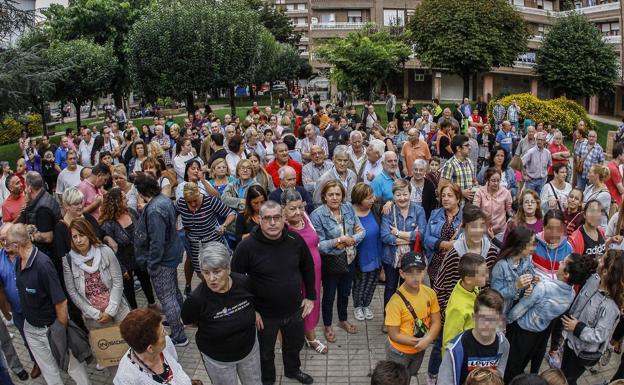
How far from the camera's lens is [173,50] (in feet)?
72.7

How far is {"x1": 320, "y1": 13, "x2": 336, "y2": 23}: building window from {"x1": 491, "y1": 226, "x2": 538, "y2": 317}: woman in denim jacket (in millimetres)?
43929

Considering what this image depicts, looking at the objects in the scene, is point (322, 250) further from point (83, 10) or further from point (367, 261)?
point (83, 10)

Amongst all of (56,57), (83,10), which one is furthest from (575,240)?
(83,10)

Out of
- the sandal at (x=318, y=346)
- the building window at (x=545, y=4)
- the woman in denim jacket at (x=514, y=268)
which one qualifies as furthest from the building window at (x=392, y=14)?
the woman in denim jacket at (x=514, y=268)

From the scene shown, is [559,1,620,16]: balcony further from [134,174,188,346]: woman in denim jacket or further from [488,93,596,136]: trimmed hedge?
[134,174,188,346]: woman in denim jacket

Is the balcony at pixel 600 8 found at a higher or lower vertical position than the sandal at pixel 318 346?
higher

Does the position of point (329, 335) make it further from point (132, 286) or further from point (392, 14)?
point (392, 14)

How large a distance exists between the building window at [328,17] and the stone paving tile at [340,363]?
42.7 meters

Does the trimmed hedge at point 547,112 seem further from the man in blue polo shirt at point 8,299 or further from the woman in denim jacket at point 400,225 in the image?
the man in blue polo shirt at point 8,299

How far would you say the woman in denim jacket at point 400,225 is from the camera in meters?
6.07

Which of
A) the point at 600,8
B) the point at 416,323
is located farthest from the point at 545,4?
the point at 416,323

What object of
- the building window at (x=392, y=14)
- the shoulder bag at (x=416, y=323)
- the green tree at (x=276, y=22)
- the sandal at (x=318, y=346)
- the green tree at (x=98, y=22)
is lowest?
the sandal at (x=318, y=346)

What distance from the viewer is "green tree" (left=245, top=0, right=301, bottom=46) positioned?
53.7m

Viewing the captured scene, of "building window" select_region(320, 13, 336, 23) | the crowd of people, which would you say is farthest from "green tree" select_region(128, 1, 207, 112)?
"building window" select_region(320, 13, 336, 23)
